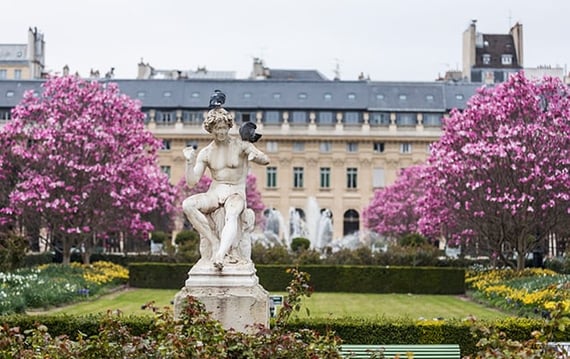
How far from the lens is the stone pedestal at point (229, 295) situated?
417 inches

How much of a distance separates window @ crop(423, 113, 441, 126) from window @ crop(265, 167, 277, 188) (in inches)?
471

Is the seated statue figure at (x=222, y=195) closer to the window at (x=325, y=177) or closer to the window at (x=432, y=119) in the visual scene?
the window at (x=432, y=119)

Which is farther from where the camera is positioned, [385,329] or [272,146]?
[272,146]

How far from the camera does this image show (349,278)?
2864 cm

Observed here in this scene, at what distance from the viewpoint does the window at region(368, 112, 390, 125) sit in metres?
65.9

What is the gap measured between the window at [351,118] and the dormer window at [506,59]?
17.0 m

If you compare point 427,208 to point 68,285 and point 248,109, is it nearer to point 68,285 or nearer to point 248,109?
point 68,285

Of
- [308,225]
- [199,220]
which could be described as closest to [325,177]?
[308,225]

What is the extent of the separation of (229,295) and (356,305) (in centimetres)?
1337

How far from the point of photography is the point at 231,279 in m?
10.7

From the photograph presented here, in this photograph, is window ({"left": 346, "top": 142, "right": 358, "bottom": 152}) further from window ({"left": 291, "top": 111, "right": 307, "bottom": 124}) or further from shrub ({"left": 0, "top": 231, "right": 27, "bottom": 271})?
shrub ({"left": 0, "top": 231, "right": 27, "bottom": 271})

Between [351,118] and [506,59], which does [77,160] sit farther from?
[506,59]

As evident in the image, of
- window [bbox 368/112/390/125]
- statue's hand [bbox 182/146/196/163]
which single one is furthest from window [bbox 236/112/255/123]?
statue's hand [bbox 182/146/196/163]

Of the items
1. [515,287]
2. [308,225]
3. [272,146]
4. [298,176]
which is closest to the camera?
[515,287]
